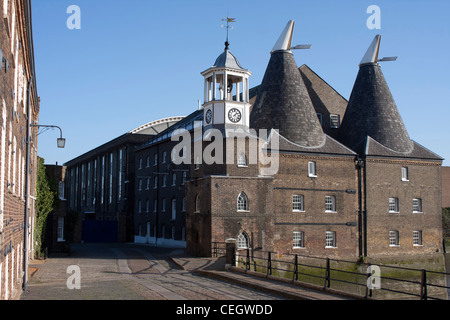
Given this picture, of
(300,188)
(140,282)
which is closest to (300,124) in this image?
(300,188)

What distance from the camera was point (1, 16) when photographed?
9453mm

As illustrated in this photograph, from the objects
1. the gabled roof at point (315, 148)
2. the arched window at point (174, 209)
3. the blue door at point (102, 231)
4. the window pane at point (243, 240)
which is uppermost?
the gabled roof at point (315, 148)

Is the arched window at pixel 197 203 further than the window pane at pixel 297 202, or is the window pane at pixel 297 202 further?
the window pane at pixel 297 202

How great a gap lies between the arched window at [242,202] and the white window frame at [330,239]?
779 cm

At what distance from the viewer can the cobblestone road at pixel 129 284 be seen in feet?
50.8

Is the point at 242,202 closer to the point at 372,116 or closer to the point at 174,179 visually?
the point at 174,179

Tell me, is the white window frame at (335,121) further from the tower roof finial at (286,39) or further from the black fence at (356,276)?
the black fence at (356,276)

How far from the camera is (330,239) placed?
115 ft

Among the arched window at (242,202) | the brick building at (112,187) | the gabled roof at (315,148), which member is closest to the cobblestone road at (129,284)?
the arched window at (242,202)

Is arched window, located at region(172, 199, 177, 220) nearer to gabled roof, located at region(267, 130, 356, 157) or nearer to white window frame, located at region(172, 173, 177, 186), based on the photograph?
white window frame, located at region(172, 173, 177, 186)

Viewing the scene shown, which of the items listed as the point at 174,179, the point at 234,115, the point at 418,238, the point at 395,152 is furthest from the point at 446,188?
the point at 234,115
